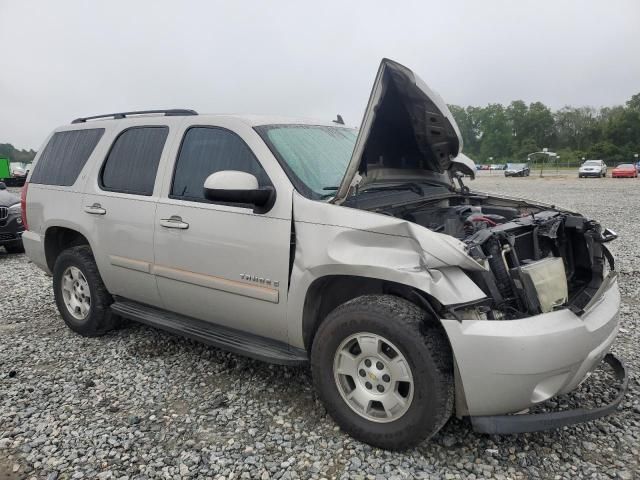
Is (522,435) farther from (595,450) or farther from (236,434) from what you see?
(236,434)

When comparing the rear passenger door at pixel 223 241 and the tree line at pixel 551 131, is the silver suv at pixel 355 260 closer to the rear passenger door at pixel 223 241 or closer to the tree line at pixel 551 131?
the rear passenger door at pixel 223 241

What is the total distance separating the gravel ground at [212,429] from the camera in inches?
106

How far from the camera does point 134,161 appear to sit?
411 centimetres

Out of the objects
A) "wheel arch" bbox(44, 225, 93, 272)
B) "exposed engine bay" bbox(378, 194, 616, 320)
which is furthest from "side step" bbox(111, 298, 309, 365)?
"exposed engine bay" bbox(378, 194, 616, 320)

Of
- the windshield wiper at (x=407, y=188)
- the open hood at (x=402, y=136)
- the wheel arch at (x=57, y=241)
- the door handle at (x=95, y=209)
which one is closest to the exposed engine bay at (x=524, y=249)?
the windshield wiper at (x=407, y=188)

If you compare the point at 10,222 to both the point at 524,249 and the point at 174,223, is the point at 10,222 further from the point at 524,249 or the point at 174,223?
the point at 524,249

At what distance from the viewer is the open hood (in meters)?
2.92

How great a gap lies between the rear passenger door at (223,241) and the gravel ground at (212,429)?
52cm

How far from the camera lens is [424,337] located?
2.55 metres

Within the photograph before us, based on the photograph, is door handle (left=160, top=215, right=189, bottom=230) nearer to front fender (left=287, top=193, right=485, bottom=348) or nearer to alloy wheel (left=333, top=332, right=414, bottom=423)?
front fender (left=287, top=193, right=485, bottom=348)

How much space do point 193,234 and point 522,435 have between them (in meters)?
2.43

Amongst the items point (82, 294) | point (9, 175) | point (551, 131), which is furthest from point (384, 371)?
point (551, 131)

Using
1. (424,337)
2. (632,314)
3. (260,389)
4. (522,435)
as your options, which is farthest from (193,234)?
(632,314)

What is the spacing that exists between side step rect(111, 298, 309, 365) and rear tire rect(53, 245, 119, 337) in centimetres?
26
